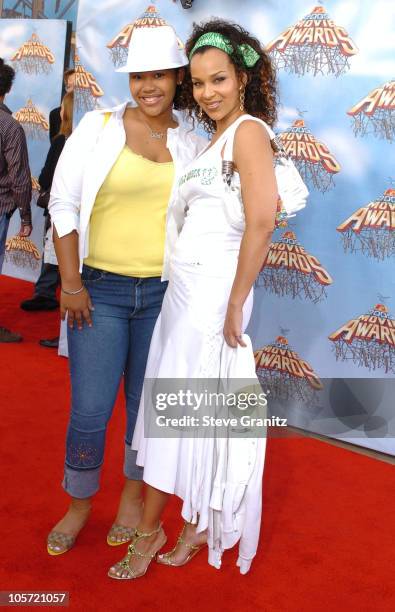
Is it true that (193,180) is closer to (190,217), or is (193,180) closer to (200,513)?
(190,217)

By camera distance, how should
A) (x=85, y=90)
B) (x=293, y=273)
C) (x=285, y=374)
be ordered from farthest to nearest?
(x=85, y=90) → (x=285, y=374) → (x=293, y=273)

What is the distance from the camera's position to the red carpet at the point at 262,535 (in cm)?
218

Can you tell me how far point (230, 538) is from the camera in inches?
84.7

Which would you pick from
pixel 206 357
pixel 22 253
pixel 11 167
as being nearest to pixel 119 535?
pixel 206 357

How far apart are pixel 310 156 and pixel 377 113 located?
35cm

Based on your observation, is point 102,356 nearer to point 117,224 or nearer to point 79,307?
point 79,307

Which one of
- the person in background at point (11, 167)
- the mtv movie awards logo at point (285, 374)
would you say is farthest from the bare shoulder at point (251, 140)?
the person in background at point (11, 167)

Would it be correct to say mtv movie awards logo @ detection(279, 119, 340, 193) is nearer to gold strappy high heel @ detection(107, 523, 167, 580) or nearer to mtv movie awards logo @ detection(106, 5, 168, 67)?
mtv movie awards logo @ detection(106, 5, 168, 67)

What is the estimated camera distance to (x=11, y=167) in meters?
4.19

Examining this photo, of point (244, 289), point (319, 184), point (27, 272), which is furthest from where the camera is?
point (27, 272)

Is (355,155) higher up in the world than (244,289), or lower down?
higher up

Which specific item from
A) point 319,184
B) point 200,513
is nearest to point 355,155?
point 319,184

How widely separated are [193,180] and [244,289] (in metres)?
0.33

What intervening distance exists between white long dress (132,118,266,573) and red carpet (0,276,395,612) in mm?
171
